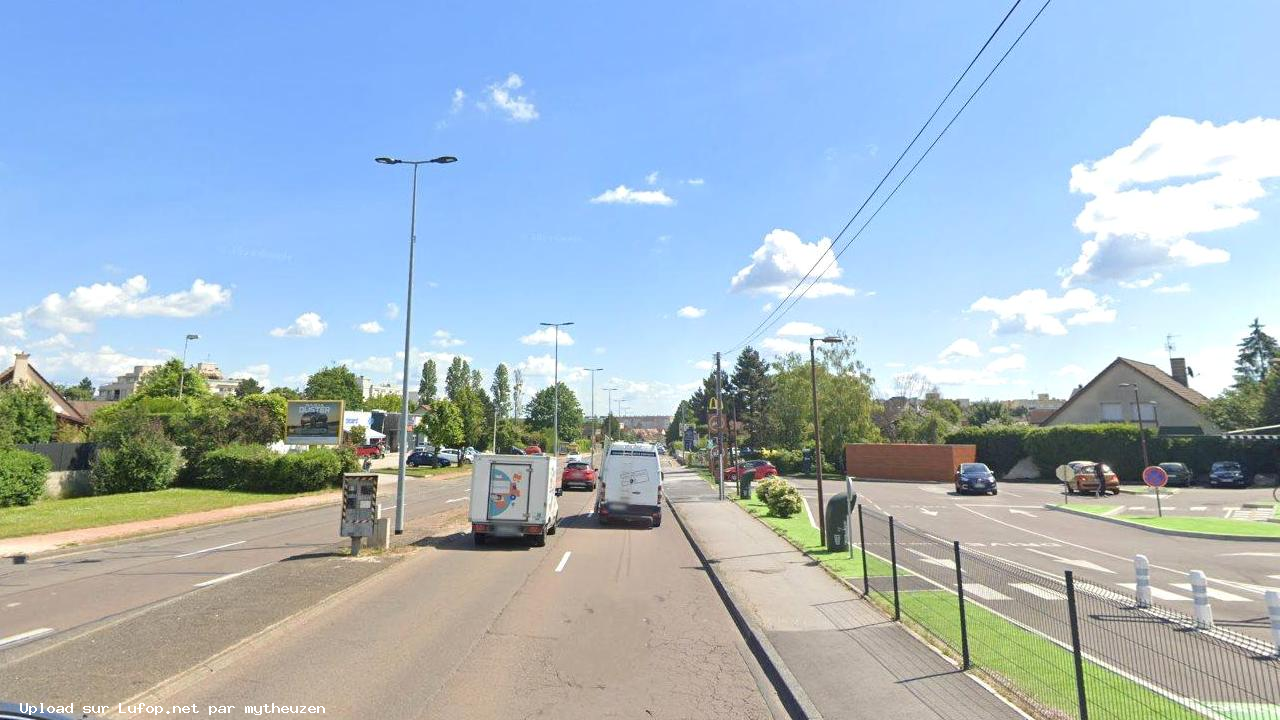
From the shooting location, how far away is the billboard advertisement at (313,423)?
46.8 meters

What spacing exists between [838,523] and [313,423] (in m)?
41.1

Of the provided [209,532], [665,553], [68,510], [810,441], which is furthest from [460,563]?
[810,441]

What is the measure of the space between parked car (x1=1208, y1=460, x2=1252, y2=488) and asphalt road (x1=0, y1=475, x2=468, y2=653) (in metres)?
49.2

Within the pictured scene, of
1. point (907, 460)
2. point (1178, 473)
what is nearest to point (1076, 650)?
point (907, 460)

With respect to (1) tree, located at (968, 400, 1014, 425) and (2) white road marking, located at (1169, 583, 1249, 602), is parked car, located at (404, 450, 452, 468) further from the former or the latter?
(1) tree, located at (968, 400, 1014, 425)

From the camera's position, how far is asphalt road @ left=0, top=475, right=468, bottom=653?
9781 mm

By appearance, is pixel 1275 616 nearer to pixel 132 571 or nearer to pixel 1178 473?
pixel 132 571

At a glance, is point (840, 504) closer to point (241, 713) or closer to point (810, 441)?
point (241, 713)

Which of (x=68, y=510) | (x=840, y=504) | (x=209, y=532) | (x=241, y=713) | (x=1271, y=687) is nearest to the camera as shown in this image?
(x=1271, y=687)

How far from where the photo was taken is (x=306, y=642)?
8.10 metres

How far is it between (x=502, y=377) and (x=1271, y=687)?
376ft

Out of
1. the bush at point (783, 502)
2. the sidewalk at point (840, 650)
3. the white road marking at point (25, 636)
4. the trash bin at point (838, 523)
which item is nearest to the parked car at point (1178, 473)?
the bush at point (783, 502)

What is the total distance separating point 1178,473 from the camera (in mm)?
44969

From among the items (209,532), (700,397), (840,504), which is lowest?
(209,532)
